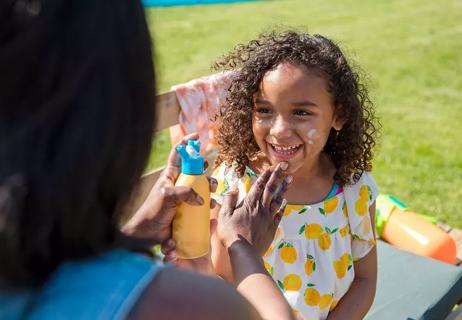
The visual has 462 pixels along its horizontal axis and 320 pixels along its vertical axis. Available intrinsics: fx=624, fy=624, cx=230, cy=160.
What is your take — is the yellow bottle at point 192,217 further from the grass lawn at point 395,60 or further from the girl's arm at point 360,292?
the grass lawn at point 395,60

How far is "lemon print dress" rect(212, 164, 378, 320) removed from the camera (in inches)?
84.4

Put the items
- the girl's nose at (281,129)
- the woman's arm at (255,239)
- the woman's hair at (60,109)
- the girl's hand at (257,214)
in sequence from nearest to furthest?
the woman's hair at (60,109)
the woman's arm at (255,239)
the girl's hand at (257,214)
the girl's nose at (281,129)

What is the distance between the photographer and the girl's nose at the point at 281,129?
205 cm

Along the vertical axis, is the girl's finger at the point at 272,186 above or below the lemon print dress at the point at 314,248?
above

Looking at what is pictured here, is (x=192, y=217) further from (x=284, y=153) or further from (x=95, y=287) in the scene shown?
(x=95, y=287)

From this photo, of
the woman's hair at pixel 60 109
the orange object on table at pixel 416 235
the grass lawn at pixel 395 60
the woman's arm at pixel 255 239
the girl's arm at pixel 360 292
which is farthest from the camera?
the grass lawn at pixel 395 60

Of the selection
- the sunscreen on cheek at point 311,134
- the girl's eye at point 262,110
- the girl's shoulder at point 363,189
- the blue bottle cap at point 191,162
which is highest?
the blue bottle cap at point 191,162

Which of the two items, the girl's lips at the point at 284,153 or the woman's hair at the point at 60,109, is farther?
the girl's lips at the point at 284,153

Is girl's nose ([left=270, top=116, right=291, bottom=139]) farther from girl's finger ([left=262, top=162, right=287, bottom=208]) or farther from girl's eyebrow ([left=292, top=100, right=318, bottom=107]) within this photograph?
girl's finger ([left=262, top=162, right=287, bottom=208])

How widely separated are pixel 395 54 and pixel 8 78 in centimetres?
808

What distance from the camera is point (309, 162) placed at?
7.29 ft

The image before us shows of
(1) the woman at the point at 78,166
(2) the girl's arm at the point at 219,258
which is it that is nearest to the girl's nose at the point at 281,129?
(2) the girl's arm at the point at 219,258

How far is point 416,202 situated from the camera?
15.1 feet

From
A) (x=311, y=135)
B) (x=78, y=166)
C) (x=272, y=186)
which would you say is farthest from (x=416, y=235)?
(x=78, y=166)
